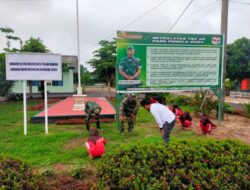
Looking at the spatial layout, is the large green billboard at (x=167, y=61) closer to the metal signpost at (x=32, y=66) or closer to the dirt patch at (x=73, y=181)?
the metal signpost at (x=32, y=66)

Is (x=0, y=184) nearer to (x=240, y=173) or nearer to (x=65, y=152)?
(x=240, y=173)

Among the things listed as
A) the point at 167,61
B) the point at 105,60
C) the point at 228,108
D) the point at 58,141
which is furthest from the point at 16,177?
the point at 105,60

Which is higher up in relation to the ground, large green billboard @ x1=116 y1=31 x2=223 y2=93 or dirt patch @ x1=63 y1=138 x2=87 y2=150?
large green billboard @ x1=116 y1=31 x2=223 y2=93

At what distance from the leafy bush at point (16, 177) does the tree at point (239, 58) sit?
33183mm

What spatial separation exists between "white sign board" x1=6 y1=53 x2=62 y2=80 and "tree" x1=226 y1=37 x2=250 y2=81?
3013 cm

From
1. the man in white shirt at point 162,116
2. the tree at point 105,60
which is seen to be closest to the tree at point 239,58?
the tree at point 105,60

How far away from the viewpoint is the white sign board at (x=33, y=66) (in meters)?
6.21

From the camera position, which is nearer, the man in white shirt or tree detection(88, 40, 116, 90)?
the man in white shirt

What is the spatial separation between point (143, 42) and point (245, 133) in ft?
15.5

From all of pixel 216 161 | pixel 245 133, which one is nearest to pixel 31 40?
pixel 245 133

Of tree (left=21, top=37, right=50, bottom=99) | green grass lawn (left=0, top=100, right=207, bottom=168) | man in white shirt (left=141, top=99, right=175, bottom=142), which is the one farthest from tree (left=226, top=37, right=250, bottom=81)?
man in white shirt (left=141, top=99, right=175, bottom=142)

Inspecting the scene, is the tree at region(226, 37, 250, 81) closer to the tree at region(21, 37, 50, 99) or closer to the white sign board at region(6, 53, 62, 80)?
the tree at region(21, 37, 50, 99)

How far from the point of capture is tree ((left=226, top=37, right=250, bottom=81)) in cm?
2986

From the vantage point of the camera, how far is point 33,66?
6379mm
